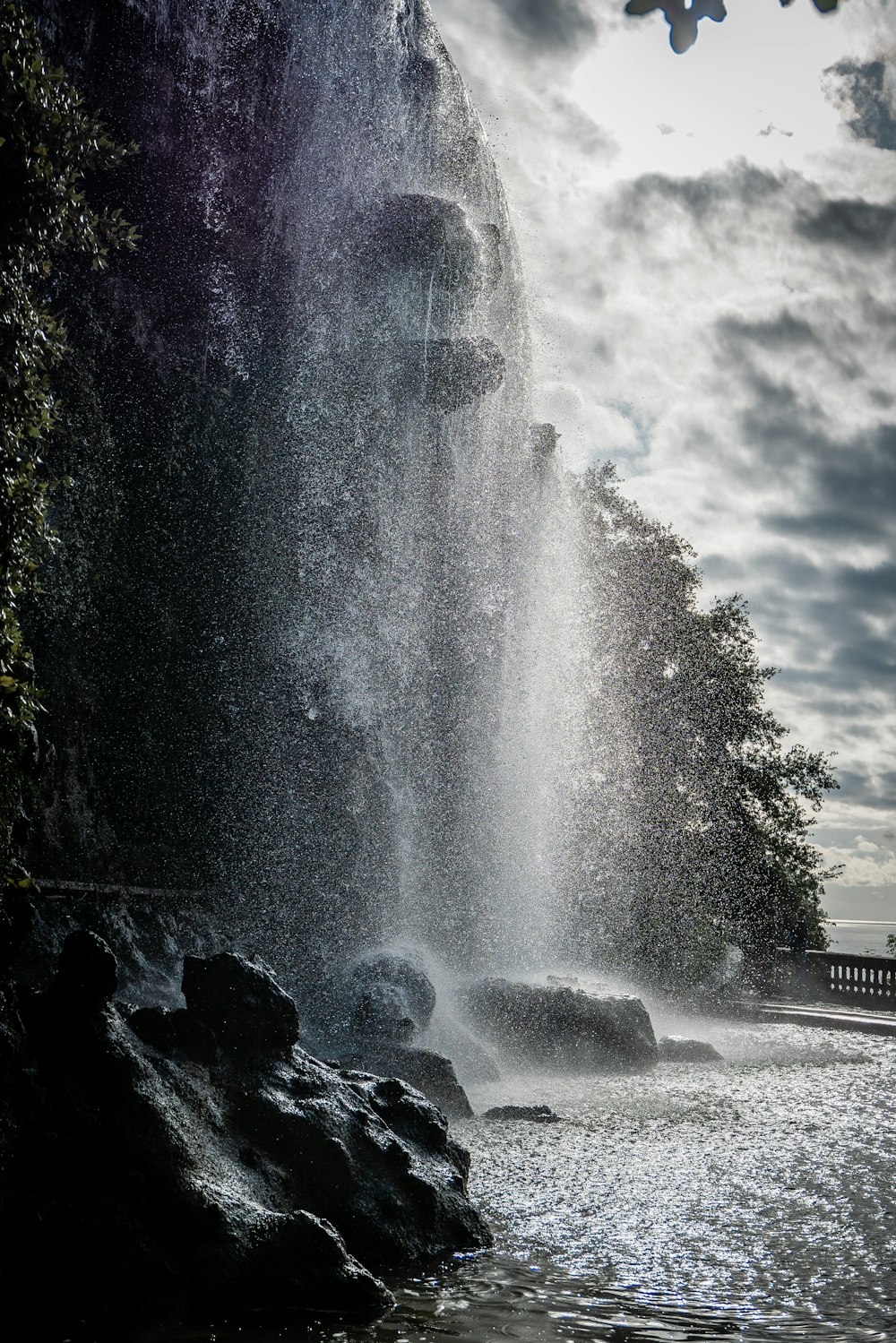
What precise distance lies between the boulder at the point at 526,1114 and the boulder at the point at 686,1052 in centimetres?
456

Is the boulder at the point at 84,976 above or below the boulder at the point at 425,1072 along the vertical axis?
above

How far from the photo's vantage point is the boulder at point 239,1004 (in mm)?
5840

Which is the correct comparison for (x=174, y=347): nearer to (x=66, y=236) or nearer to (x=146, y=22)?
(x=146, y=22)

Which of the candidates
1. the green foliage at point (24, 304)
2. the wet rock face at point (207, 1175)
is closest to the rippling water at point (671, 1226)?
the wet rock face at point (207, 1175)

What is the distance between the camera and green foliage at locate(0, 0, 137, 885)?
16.8 feet

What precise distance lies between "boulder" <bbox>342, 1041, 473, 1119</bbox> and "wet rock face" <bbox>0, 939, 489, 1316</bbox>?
3773 mm

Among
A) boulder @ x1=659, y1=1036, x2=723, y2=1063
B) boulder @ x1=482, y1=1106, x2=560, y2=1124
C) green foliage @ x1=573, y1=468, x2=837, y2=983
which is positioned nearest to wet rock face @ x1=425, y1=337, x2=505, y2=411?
green foliage @ x1=573, y1=468, x2=837, y2=983

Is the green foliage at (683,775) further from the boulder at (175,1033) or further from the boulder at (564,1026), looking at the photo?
the boulder at (175,1033)

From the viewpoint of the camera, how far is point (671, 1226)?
5.91 metres

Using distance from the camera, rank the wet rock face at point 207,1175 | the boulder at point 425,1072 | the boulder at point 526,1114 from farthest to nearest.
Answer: the boulder at point 425,1072
the boulder at point 526,1114
the wet rock face at point 207,1175

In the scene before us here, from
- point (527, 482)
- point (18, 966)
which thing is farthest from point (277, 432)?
point (18, 966)

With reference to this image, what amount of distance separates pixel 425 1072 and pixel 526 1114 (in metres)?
1.02

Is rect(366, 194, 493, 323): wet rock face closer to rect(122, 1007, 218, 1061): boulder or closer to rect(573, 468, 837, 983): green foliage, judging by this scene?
rect(573, 468, 837, 983): green foliage

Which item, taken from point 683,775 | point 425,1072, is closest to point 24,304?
point 425,1072
